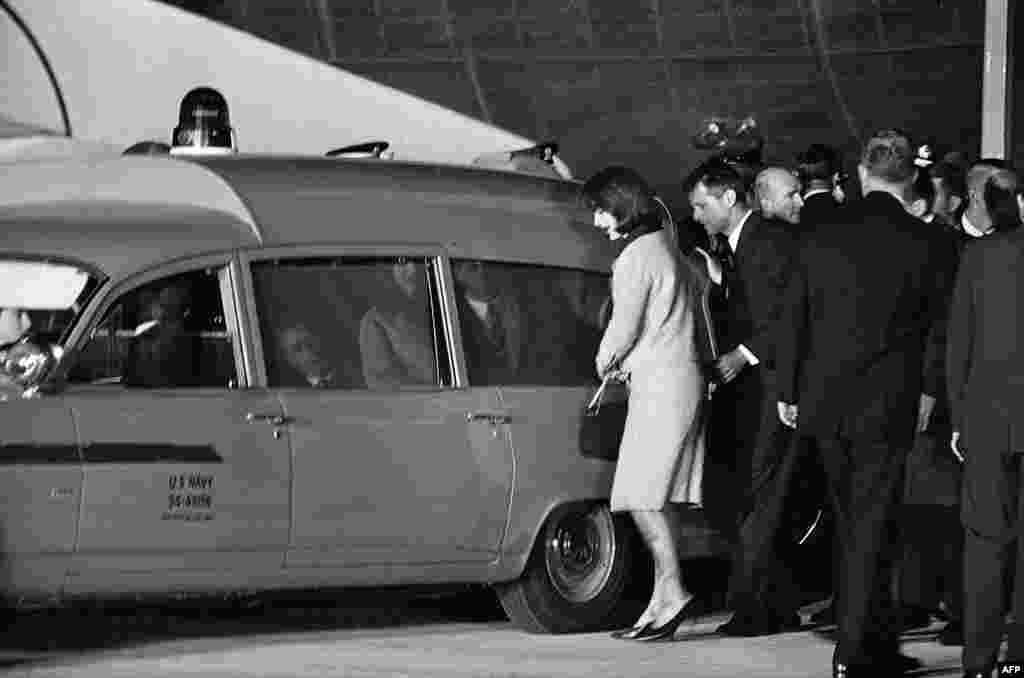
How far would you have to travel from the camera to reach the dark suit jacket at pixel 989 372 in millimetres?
10008

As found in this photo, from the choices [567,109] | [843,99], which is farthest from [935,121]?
[567,109]

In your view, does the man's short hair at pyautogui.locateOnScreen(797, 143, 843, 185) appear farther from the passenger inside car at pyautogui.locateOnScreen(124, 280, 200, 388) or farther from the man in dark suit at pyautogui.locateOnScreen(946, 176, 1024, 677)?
the passenger inside car at pyautogui.locateOnScreen(124, 280, 200, 388)

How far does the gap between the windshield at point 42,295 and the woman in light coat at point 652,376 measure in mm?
1852

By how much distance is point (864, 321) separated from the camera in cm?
1033

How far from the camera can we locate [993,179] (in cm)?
1074

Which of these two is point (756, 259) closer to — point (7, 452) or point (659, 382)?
point (659, 382)

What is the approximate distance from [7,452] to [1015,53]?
8.33 m

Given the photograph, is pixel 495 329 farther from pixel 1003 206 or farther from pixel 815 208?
pixel 1003 206

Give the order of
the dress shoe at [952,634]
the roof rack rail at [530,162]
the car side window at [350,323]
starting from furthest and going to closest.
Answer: the roof rack rail at [530,162], the dress shoe at [952,634], the car side window at [350,323]

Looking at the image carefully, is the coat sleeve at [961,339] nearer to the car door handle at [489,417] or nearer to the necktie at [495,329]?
the car door handle at [489,417]

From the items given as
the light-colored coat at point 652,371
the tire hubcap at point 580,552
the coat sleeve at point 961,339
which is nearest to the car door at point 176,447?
the tire hubcap at point 580,552

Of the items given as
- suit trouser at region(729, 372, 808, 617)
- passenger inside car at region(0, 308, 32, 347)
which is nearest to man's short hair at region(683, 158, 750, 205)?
suit trouser at region(729, 372, 808, 617)

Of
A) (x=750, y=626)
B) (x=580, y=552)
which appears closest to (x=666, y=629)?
(x=750, y=626)

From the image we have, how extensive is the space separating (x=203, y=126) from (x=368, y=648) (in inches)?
92.5
